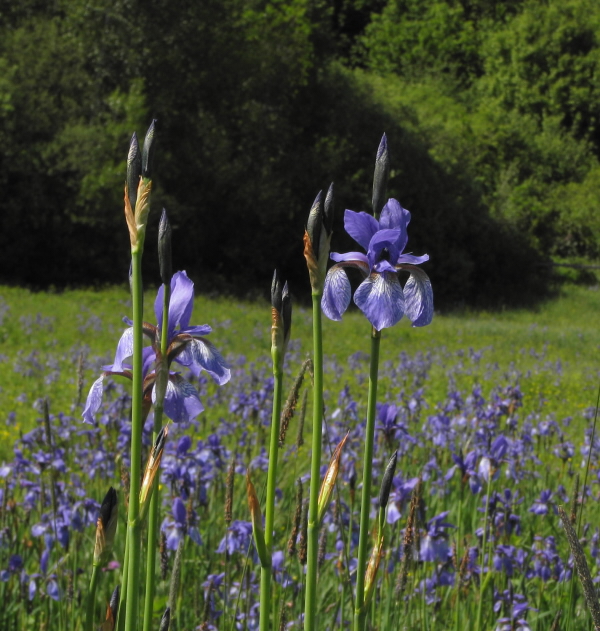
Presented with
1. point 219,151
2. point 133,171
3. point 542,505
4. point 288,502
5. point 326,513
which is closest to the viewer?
point 133,171

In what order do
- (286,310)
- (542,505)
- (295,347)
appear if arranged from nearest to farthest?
(286,310) → (542,505) → (295,347)

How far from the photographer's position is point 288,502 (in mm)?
3137

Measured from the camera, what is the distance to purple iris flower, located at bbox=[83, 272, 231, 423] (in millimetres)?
909

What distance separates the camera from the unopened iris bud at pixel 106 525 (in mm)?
798

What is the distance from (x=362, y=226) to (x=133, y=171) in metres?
0.31

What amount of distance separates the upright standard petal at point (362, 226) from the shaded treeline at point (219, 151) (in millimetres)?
15003

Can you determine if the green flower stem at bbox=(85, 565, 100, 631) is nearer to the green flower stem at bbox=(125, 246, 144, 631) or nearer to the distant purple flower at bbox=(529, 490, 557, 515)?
the green flower stem at bbox=(125, 246, 144, 631)

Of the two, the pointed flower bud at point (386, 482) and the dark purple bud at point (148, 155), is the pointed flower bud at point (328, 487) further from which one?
the dark purple bud at point (148, 155)

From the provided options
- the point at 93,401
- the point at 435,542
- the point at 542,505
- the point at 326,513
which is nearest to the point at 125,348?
the point at 93,401

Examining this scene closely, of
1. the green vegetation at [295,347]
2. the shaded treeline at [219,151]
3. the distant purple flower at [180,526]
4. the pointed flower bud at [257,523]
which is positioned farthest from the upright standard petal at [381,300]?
the shaded treeline at [219,151]

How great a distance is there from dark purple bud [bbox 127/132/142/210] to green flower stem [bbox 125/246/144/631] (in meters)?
0.05

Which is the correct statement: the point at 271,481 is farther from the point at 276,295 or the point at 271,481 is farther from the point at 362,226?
the point at 362,226

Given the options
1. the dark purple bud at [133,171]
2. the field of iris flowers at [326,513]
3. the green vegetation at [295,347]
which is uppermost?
the dark purple bud at [133,171]

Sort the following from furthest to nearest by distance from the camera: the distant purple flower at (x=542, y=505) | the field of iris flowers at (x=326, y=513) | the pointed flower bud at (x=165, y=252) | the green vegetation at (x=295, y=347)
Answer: the green vegetation at (x=295, y=347)
the distant purple flower at (x=542, y=505)
the field of iris flowers at (x=326, y=513)
the pointed flower bud at (x=165, y=252)
